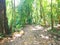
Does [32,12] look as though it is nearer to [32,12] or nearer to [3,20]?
[32,12]

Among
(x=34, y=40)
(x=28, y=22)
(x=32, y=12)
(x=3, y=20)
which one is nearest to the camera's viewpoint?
(x=34, y=40)

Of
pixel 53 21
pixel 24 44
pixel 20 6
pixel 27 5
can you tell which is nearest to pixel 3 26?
pixel 24 44

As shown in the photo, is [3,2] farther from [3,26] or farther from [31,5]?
[31,5]

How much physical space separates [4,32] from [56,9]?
Answer: 210 inches

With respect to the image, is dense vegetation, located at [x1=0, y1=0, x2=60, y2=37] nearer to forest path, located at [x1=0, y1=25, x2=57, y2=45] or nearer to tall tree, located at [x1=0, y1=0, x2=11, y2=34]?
tall tree, located at [x1=0, y1=0, x2=11, y2=34]

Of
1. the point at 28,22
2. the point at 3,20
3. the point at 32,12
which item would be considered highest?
the point at 32,12

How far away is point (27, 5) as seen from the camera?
21.8 m

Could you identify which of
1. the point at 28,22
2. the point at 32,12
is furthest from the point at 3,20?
the point at 32,12

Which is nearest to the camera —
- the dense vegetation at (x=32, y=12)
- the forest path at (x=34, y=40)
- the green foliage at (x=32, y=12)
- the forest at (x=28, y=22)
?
→ the forest path at (x=34, y=40)

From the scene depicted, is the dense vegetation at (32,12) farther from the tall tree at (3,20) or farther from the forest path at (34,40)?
the forest path at (34,40)

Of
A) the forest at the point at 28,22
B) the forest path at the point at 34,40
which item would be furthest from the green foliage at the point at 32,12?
the forest path at the point at 34,40

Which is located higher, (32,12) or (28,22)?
(32,12)

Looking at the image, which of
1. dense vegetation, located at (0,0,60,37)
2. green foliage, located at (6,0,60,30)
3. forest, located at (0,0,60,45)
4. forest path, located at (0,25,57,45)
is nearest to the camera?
forest path, located at (0,25,57,45)

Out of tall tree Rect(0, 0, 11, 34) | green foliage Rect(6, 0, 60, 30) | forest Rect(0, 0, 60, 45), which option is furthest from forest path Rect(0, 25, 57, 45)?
green foliage Rect(6, 0, 60, 30)
